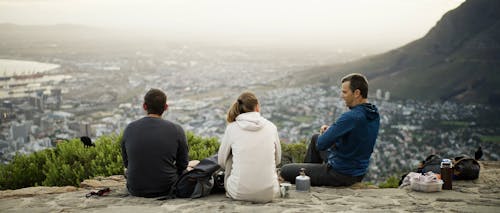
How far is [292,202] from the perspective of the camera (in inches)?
227

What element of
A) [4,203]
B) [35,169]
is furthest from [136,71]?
[4,203]

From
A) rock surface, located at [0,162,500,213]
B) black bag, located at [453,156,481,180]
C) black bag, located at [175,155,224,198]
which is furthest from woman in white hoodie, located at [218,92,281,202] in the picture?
black bag, located at [453,156,481,180]

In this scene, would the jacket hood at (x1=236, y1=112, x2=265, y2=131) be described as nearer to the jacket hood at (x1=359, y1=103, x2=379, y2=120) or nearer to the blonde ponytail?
the blonde ponytail

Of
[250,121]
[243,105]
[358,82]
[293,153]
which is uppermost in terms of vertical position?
[358,82]

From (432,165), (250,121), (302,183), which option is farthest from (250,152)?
(432,165)

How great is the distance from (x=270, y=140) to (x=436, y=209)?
6.77 feet

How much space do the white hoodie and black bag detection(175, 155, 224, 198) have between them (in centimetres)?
38

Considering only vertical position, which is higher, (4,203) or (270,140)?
(270,140)

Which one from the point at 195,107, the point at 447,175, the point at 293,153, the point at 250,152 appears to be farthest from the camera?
the point at 195,107

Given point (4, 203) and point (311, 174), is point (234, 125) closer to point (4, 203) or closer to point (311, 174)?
point (311, 174)

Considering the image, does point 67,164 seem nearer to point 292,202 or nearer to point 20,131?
point 292,202

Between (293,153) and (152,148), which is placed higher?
(152,148)

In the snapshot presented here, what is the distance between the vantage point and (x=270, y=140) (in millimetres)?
5680

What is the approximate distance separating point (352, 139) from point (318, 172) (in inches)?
29.1
